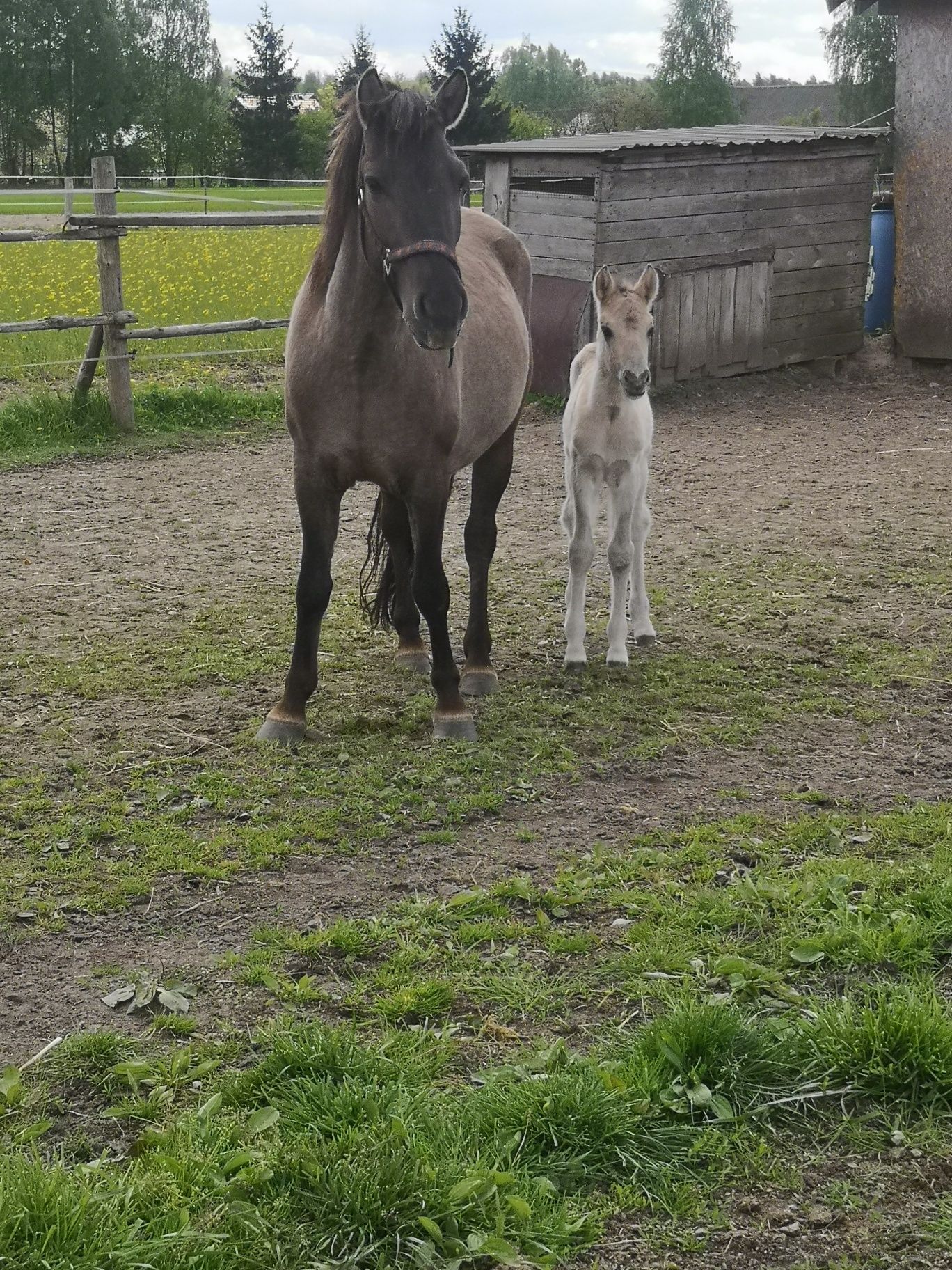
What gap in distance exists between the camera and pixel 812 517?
7.89 m

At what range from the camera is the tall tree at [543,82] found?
91562mm

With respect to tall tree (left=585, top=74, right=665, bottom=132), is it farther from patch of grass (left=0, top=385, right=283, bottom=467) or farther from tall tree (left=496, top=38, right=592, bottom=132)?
patch of grass (left=0, top=385, right=283, bottom=467)

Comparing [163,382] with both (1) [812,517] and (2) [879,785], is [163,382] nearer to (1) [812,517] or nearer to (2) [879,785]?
(1) [812,517]

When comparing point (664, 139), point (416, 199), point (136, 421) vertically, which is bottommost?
point (136, 421)

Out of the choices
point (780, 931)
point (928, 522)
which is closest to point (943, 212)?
point (928, 522)

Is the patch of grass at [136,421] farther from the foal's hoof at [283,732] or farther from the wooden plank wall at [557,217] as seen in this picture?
the foal's hoof at [283,732]

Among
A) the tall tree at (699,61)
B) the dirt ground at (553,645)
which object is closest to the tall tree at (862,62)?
the tall tree at (699,61)

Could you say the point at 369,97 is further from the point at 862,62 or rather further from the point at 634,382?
the point at 862,62

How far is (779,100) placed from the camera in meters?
86.4

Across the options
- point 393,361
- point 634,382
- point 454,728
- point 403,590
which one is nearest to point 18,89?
point 403,590

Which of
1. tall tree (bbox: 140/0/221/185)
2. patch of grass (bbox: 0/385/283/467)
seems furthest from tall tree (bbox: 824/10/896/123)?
patch of grass (bbox: 0/385/283/467)

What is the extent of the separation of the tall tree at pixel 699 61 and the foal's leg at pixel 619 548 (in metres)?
73.3

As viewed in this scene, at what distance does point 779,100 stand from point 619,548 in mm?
91556

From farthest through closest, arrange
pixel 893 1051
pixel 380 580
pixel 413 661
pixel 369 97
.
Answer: pixel 380 580, pixel 413 661, pixel 369 97, pixel 893 1051
